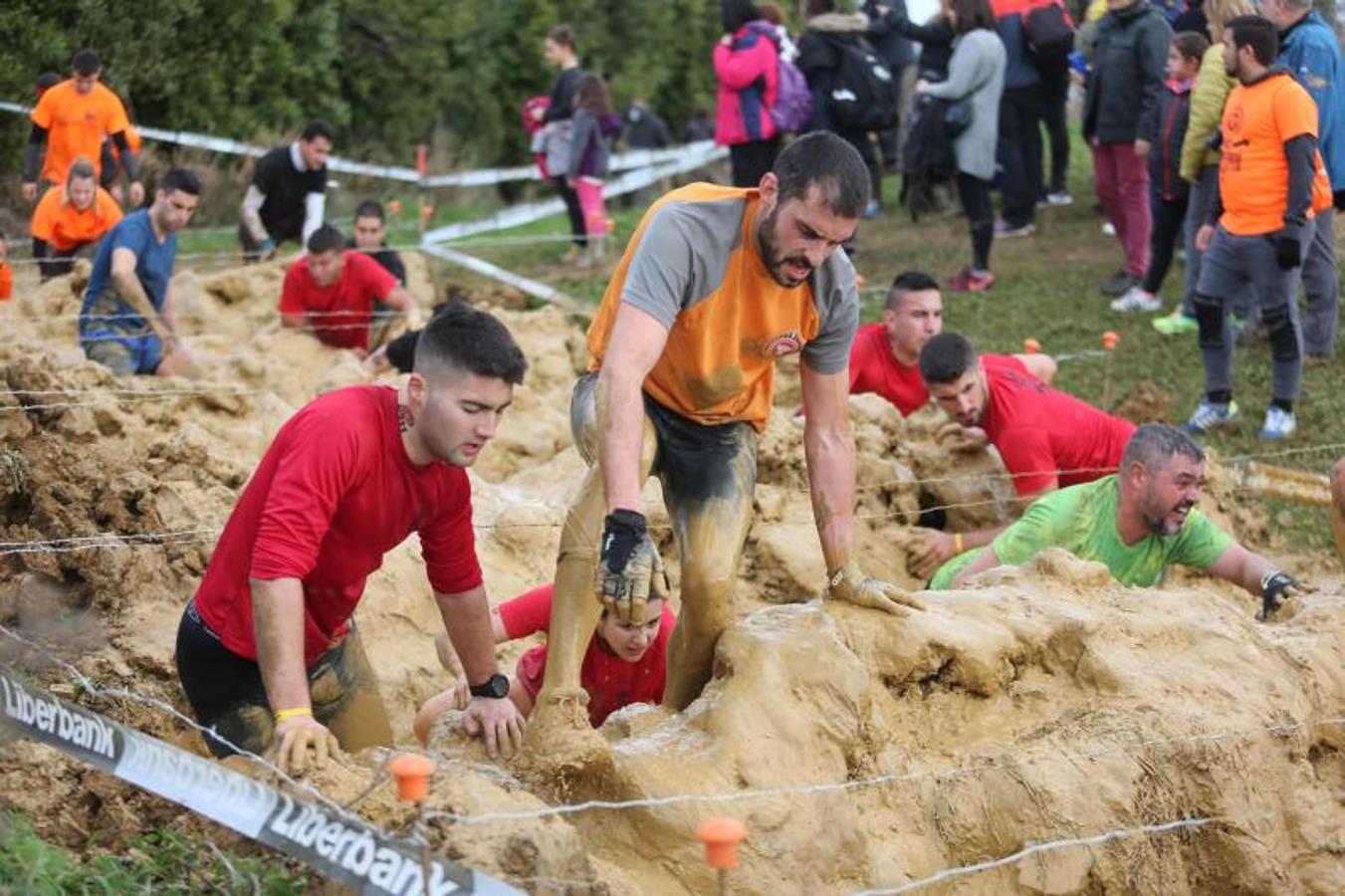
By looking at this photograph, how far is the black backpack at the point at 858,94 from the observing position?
13875 mm

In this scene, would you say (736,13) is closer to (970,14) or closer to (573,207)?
(970,14)

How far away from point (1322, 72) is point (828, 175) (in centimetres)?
630

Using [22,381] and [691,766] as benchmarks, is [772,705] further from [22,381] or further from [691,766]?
[22,381]

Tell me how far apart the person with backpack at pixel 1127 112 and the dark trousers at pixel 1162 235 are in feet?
0.81

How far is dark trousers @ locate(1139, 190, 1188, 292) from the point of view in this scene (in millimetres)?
12188

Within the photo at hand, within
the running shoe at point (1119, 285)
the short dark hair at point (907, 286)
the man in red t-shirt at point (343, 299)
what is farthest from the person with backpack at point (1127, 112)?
the man in red t-shirt at point (343, 299)

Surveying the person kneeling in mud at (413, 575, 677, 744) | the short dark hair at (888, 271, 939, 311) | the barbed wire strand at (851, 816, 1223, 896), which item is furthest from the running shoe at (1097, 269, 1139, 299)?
the barbed wire strand at (851, 816, 1223, 896)

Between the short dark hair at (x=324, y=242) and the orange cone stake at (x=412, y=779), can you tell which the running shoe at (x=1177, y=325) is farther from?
the orange cone stake at (x=412, y=779)

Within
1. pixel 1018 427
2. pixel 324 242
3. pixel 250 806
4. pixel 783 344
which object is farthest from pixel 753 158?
pixel 250 806

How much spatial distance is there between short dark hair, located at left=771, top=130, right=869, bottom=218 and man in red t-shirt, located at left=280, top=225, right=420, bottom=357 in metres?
6.75

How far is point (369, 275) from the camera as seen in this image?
1192 cm

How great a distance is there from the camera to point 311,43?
18.7m

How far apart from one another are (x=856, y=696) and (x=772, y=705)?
0.26 meters

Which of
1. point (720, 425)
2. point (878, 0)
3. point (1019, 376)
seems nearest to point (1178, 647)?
point (720, 425)
